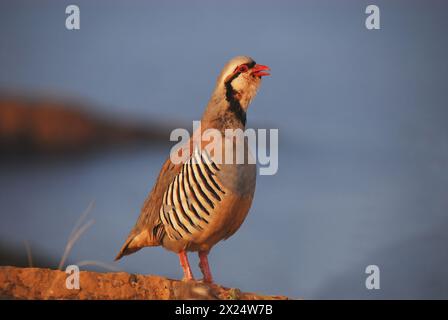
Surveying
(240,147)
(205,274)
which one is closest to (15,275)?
(205,274)

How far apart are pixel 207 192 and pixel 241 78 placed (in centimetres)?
109

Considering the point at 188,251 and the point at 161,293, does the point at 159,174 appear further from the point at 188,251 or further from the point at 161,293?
the point at 161,293

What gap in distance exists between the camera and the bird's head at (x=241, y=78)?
20.8ft

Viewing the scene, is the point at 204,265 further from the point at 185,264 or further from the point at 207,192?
the point at 207,192

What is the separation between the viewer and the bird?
6000 millimetres

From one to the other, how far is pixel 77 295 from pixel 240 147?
182cm

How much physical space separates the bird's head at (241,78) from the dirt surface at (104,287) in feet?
5.43

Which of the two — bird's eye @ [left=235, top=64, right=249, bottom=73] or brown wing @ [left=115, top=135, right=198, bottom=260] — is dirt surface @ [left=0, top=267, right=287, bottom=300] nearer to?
brown wing @ [left=115, top=135, right=198, bottom=260]

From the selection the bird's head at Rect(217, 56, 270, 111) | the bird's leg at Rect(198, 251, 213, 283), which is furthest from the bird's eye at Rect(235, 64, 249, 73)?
the bird's leg at Rect(198, 251, 213, 283)

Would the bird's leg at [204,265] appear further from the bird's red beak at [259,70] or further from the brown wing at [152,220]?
the bird's red beak at [259,70]

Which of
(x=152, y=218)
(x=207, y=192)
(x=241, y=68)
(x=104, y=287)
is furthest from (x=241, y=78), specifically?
(x=104, y=287)

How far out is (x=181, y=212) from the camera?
6.09 meters

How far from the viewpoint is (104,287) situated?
5820 millimetres

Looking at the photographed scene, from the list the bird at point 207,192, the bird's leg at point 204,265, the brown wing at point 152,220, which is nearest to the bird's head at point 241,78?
the bird at point 207,192
